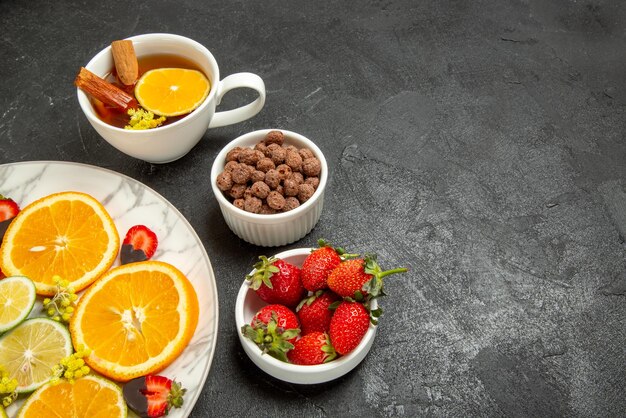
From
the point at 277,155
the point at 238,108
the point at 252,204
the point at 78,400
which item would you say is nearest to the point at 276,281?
the point at 252,204

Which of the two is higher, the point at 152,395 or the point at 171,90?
the point at 171,90

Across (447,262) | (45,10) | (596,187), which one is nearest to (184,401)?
(447,262)

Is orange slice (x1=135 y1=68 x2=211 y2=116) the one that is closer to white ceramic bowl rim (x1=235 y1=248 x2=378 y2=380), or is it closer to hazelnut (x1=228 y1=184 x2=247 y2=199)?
hazelnut (x1=228 y1=184 x2=247 y2=199)

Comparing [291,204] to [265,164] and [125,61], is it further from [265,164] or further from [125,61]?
[125,61]

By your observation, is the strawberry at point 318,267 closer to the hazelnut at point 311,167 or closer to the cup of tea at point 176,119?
the hazelnut at point 311,167

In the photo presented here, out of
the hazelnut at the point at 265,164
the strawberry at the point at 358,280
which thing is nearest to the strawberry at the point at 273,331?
the strawberry at the point at 358,280

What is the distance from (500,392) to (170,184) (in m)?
0.92

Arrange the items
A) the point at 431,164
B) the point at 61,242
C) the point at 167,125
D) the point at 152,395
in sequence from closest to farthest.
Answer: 1. the point at 152,395
2. the point at 61,242
3. the point at 167,125
4. the point at 431,164

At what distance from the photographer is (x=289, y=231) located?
1.41m

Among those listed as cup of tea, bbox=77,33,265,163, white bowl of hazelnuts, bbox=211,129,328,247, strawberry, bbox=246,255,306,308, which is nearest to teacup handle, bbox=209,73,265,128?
cup of tea, bbox=77,33,265,163

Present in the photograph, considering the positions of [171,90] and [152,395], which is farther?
[171,90]

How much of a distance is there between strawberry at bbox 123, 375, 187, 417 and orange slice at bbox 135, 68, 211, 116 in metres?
0.65

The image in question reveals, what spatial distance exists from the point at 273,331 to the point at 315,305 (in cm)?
12

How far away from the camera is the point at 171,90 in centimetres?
154
